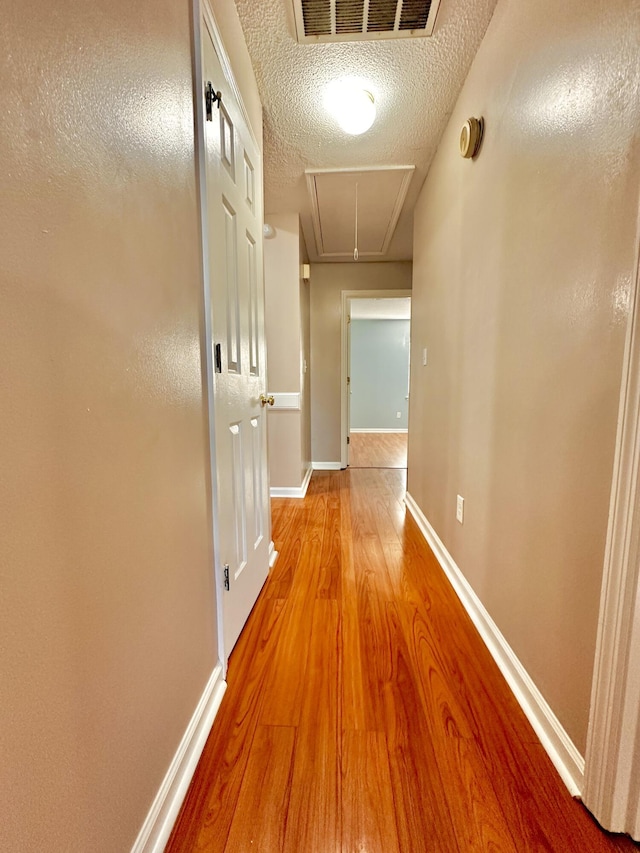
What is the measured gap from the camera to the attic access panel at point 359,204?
229 cm

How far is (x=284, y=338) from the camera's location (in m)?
2.86

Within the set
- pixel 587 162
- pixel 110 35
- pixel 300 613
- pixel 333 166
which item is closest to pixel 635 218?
pixel 587 162

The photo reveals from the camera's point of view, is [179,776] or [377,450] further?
[377,450]

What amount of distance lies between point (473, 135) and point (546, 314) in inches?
38.8

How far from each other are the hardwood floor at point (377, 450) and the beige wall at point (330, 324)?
62 cm

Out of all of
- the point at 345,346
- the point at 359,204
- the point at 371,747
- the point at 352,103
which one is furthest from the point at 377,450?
the point at 371,747

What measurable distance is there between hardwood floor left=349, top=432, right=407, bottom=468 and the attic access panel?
243 cm

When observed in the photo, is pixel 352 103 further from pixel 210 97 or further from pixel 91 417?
pixel 91 417

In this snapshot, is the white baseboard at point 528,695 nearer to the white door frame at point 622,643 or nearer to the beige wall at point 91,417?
the white door frame at point 622,643

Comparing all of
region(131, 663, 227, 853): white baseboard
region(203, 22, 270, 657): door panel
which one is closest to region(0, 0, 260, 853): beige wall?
region(131, 663, 227, 853): white baseboard

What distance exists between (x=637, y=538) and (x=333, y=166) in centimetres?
250

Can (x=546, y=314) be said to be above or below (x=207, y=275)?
below

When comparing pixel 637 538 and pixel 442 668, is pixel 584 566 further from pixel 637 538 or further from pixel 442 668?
pixel 442 668

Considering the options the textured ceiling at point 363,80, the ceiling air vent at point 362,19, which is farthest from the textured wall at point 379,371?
the ceiling air vent at point 362,19
